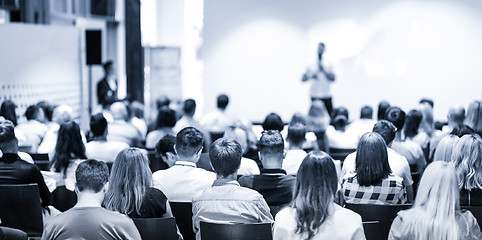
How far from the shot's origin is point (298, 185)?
10.4 feet

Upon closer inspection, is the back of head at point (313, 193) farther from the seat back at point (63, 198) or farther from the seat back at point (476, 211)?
the seat back at point (63, 198)

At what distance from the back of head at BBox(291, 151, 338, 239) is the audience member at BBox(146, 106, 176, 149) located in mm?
3807

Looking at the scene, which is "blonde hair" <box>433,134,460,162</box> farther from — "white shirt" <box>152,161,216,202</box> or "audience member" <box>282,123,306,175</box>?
"white shirt" <box>152,161,216,202</box>

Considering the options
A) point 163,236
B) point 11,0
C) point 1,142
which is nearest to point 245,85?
point 11,0

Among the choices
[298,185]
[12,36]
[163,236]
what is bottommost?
[163,236]

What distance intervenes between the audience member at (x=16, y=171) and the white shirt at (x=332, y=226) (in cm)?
192

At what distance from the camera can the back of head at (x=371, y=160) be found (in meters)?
4.01

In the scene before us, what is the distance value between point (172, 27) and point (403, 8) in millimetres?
5241

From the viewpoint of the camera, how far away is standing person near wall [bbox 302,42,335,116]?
1099 centimetres

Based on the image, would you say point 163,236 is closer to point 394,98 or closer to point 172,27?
point 394,98

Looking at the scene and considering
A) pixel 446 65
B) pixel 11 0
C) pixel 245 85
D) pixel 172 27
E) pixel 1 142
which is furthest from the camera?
pixel 172 27

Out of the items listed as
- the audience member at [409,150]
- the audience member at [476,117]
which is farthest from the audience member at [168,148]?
the audience member at [476,117]

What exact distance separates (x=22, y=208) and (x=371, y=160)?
7.10ft

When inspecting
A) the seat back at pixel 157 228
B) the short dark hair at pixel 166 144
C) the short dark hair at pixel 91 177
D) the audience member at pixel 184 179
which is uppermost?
the short dark hair at pixel 91 177
